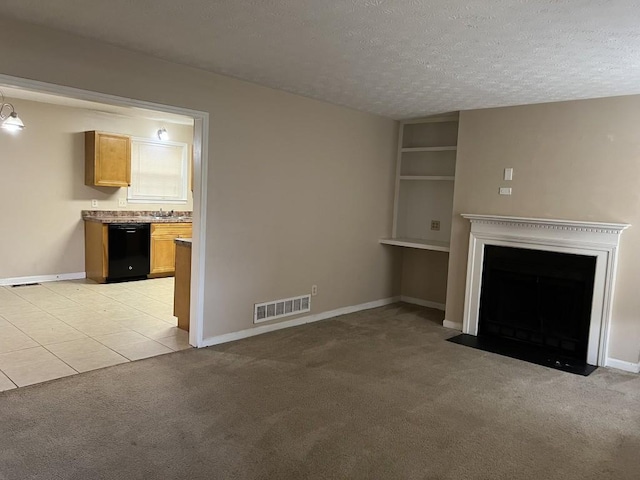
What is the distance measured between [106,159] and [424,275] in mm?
4707

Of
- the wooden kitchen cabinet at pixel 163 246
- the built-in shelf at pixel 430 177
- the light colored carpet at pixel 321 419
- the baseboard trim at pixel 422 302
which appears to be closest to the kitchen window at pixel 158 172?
the wooden kitchen cabinet at pixel 163 246

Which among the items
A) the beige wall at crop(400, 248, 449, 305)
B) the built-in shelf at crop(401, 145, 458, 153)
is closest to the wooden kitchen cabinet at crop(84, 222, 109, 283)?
the beige wall at crop(400, 248, 449, 305)

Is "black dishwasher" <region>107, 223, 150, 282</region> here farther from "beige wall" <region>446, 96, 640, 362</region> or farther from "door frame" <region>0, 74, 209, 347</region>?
"beige wall" <region>446, 96, 640, 362</region>

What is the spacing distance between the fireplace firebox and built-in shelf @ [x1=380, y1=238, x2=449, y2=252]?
2.09 feet

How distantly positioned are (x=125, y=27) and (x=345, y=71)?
5.16 feet

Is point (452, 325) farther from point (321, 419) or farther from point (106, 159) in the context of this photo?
point (106, 159)

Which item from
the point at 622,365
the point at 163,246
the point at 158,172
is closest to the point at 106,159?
the point at 158,172

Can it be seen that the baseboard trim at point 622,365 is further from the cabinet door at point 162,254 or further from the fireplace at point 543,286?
the cabinet door at point 162,254

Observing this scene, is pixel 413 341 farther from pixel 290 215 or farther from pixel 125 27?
pixel 125 27

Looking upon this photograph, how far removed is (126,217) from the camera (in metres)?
7.11

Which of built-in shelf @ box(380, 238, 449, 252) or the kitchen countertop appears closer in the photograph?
built-in shelf @ box(380, 238, 449, 252)

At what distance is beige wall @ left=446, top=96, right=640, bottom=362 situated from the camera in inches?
157

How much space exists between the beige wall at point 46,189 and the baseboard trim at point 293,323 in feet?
12.1

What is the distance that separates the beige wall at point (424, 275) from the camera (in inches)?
231
